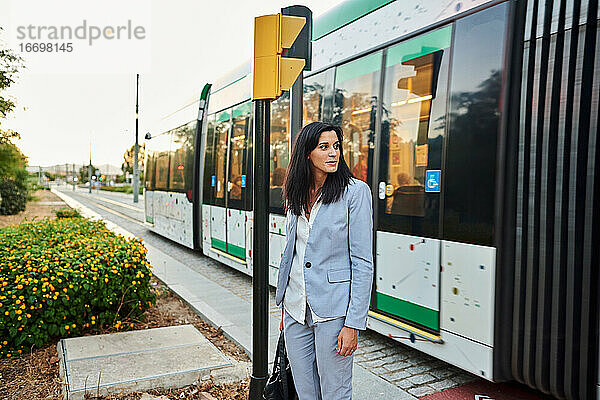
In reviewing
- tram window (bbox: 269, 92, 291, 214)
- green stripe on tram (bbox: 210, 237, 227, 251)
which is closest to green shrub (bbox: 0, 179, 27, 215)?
green stripe on tram (bbox: 210, 237, 227, 251)

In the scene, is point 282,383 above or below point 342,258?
below

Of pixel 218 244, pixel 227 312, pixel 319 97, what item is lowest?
pixel 227 312

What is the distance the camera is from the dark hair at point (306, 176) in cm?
284

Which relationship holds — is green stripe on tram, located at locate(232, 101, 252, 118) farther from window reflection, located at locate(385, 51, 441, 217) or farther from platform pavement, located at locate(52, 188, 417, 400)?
window reflection, located at locate(385, 51, 441, 217)

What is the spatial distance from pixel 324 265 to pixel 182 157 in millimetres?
10480

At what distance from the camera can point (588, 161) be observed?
3.27 meters

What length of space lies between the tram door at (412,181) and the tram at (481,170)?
0.01 metres

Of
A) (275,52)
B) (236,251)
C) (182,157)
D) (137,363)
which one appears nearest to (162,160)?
(182,157)

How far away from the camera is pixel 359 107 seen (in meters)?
5.54

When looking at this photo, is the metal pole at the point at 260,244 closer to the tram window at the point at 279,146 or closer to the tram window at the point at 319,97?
the tram window at the point at 319,97

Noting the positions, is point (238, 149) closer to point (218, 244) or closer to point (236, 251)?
point (236, 251)

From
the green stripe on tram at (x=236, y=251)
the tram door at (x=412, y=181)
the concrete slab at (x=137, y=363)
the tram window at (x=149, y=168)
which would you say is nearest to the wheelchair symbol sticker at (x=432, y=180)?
the tram door at (x=412, y=181)

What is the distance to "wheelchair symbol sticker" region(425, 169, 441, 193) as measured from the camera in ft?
14.5

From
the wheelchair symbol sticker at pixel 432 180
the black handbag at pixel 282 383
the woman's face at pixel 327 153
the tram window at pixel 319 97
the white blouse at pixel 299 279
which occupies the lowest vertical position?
the black handbag at pixel 282 383
